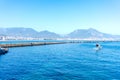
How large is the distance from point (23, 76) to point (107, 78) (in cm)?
1648

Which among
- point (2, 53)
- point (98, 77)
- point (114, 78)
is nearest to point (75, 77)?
point (98, 77)

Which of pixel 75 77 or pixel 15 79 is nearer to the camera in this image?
pixel 15 79

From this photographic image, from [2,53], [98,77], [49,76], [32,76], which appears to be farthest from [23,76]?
[2,53]

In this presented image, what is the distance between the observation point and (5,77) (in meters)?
35.8

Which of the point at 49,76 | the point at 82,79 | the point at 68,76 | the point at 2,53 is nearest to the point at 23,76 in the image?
the point at 49,76

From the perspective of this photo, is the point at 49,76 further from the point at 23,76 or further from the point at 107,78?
the point at 107,78

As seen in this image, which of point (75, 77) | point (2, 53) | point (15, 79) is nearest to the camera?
point (15, 79)

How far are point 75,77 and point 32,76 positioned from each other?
853 cm

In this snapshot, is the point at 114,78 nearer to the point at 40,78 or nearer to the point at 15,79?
the point at 40,78

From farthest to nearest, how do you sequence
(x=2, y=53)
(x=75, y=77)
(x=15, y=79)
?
(x=2, y=53)
(x=75, y=77)
(x=15, y=79)

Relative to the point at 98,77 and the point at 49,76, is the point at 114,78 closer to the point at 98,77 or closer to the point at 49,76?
the point at 98,77

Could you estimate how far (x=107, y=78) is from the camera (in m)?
36.7

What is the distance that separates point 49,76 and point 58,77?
6.95 feet

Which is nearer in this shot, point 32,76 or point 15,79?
point 15,79
